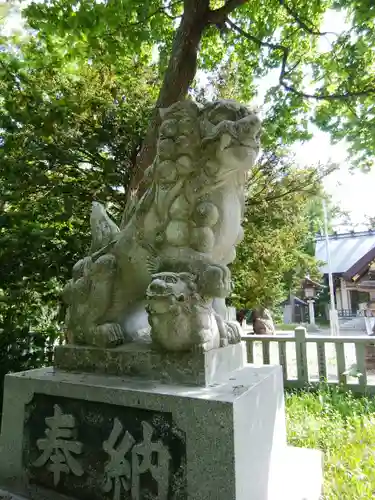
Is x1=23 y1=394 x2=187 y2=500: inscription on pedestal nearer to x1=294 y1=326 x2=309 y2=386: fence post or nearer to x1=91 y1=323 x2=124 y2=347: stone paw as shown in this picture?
x1=91 y1=323 x2=124 y2=347: stone paw

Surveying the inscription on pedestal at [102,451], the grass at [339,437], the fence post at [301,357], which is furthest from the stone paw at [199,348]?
the fence post at [301,357]

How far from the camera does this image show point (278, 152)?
21.5 ft

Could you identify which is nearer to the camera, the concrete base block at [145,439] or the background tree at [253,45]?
the concrete base block at [145,439]

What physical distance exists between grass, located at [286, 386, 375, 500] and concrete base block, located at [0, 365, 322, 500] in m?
0.31

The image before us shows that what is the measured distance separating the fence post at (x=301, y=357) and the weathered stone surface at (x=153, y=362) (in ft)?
13.3

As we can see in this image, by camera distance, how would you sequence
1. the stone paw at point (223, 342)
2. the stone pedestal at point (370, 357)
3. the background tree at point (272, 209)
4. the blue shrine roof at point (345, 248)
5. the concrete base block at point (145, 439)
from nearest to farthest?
the concrete base block at point (145, 439) → the stone paw at point (223, 342) → the stone pedestal at point (370, 357) → the background tree at point (272, 209) → the blue shrine roof at point (345, 248)

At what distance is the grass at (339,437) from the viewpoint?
83.4 inches

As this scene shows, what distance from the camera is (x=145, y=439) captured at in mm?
1451

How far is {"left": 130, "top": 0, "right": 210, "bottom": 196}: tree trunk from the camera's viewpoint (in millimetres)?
3650

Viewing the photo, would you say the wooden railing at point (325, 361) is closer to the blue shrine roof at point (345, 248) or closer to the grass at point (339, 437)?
the grass at point (339, 437)

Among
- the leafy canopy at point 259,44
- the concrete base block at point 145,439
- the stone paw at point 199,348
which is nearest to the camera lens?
the concrete base block at point 145,439

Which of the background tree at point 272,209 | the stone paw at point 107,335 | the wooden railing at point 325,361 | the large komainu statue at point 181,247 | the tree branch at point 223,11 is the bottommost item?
the wooden railing at point 325,361

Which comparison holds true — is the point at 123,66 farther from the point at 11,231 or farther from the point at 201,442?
the point at 201,442

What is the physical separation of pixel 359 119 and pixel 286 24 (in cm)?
179
